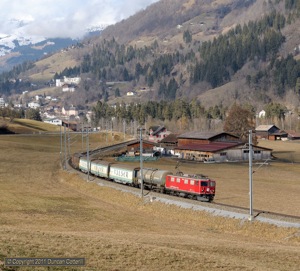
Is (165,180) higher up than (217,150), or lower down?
higher up

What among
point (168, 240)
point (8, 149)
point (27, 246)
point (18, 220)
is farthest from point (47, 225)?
point (8, 149)

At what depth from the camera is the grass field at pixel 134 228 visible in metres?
29.8

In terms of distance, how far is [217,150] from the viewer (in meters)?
130

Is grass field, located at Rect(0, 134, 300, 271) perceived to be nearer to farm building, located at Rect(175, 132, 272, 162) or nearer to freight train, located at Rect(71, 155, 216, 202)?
freight train, located at Rect(71, 155, 216, 202)

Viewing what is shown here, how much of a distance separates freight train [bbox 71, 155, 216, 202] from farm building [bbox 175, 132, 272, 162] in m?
48.9

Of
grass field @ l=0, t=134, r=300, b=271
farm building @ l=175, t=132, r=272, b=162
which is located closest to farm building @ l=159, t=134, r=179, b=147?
farm building @ l=175, t=132, r=272, b=162

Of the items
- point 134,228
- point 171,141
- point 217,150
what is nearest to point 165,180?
point 134,228

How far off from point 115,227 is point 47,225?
5902mm

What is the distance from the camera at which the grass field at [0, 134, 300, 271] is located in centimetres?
2975

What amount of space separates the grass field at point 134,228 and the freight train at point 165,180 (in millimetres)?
4215

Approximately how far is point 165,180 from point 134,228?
20.5m

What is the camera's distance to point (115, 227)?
1837 inches

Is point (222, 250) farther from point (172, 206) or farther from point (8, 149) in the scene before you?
point (8, 149)

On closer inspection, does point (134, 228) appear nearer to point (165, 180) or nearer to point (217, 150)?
point (165, 180)
